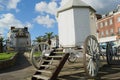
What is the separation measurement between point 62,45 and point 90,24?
172 cm

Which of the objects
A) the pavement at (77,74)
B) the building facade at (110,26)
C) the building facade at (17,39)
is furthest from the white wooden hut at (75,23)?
the building facade at (17,39)

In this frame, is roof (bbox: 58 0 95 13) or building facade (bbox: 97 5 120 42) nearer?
roof (bbox: 58 0 95 13)

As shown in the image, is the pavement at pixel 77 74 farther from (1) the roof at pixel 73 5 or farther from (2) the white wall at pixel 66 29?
(1) the roof at pixel 73 5

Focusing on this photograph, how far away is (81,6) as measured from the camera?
39.6ft

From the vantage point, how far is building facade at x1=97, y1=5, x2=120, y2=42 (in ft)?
266

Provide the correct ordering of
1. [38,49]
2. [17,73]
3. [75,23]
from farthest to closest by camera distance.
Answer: [17,73], [38,49], [75,23]

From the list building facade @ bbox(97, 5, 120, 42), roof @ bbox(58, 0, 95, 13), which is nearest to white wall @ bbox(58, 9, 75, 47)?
roof @ bbox(58, 0, 95, 13)

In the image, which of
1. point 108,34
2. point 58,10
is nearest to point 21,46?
point 108,34

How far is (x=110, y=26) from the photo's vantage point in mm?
87562

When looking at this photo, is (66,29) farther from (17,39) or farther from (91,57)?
(17,39)

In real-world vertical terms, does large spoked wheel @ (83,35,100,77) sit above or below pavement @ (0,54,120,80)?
above

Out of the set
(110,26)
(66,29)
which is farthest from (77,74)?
(110,26)

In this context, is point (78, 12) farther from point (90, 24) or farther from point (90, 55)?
point (90, 55)

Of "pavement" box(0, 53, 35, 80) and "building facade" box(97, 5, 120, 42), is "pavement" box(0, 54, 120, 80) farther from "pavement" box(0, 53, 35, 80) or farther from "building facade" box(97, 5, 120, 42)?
"building facade" box(97, 5, 120, 42)
